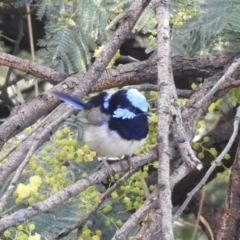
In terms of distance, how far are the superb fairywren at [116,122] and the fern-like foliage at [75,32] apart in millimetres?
342

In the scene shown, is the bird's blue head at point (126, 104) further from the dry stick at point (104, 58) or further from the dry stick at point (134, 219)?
the dry stick at point (134, 219)

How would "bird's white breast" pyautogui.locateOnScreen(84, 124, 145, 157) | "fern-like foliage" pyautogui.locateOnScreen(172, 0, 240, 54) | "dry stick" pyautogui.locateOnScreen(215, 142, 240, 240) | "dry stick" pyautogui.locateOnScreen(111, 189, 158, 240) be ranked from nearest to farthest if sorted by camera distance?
"dry stick" pyautogui.locateOnScreen(111, 189, 158, 240) → "dry stick" pyautogui.locateOnScreen(215, 142, 240, 240) → "bird's white breast" pyautogui.locateOnScreen(84, 124, 145, 157) → "fern-like foliage" pyautogui.locateOnScreen(172, 0, 240, 54)

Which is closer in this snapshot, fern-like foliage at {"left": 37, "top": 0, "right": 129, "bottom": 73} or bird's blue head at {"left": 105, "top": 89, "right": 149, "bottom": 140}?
bird's blue head at {"left": 105, "top": 89, "right": 149, "bottom": 140}

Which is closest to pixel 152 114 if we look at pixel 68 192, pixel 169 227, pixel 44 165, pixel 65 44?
pixel 44 165

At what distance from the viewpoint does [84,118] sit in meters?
2.33

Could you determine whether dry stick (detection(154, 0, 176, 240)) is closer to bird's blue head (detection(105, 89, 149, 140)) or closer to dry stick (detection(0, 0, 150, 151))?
dry stick (detection(0, 0, 150, 151))

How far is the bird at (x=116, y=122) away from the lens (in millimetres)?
2200

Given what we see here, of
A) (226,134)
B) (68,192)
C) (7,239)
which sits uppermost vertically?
(68,192)

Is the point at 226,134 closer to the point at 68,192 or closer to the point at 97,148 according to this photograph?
the point at 97,148

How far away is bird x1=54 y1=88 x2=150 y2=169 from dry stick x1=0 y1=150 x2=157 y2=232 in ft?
0.69

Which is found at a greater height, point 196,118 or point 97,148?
point 196,118

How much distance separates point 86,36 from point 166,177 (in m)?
1.29

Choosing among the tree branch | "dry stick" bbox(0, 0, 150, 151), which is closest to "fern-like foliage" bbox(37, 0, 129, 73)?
"dry stick" bbox(0, 0, 150, 151)

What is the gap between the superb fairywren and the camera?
2.20m
